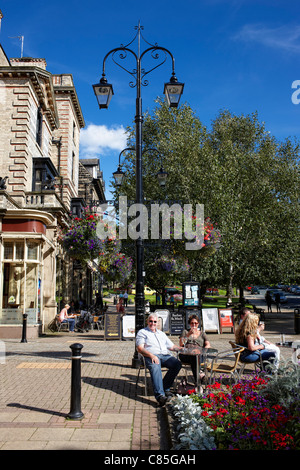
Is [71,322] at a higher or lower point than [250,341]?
lower

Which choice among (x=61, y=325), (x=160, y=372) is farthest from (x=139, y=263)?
(x=61, y=325)

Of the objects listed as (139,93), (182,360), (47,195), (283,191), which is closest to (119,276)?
(47,195)

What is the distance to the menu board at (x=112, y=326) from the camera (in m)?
14.8

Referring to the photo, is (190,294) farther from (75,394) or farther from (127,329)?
(75,394)

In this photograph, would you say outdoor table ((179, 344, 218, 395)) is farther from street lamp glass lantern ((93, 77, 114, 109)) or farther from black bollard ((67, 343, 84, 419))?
street lamp glass lantern ((93, 77, 114, 109))

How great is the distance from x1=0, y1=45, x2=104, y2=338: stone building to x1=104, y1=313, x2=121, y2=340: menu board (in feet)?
10.2

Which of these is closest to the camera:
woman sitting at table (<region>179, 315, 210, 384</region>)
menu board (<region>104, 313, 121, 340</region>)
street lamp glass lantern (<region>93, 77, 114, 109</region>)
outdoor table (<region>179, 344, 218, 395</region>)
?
outdoor table (<region>179, 344, 218, 395</region>)

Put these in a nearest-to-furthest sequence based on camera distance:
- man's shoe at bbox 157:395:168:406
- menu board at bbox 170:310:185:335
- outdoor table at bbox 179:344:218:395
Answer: man's shoe at bbox 157:395:168:406 → outdoor table at bbox 179:344:218:395 → menu board at bbox 170:310:185:335

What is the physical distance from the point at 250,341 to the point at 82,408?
3084 mm

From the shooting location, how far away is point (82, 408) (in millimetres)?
6203

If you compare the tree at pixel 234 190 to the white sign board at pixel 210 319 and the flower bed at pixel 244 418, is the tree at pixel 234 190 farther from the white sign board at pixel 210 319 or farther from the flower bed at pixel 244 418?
the flower bed at pixel 244 418

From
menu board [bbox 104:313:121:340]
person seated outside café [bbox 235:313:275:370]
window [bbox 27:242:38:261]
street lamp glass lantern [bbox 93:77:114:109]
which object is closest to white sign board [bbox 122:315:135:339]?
menu board [bbox 104:313:121:340]

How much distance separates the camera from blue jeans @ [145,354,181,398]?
Answer: 21.4ft

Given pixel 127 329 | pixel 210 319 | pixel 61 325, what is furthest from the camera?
pixel 61 325
